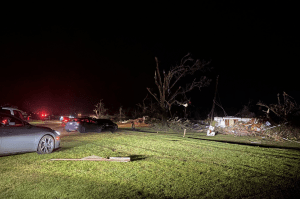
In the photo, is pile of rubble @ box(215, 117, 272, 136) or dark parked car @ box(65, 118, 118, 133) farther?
dark parked car @ box(65, 118, 118, 133)

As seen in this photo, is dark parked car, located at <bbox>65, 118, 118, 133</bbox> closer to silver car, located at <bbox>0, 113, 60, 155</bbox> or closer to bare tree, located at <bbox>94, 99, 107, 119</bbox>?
silver car, located at <bbox>0, 113, 60, 155</bbox>

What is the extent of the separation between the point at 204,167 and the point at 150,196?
264 cm

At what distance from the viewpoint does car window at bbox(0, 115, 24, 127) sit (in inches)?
288

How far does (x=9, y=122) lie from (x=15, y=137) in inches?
21.5

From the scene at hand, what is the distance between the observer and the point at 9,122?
7.39 metres

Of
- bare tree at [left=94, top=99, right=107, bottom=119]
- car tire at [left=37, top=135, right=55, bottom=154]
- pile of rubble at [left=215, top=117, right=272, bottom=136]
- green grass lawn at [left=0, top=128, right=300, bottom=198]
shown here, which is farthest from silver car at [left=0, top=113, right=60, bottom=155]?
A: bare tree at [left=94, top=99, right=107, bottom=119]

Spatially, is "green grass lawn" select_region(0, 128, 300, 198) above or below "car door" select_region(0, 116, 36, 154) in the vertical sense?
below

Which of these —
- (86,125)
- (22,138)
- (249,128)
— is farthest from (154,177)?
(249,128)

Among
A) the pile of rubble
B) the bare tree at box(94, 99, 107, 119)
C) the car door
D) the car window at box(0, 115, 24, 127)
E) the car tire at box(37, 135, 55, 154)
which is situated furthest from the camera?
the bare tree at box(94, 99, 107, 119)

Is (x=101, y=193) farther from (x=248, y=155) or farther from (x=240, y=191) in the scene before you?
(x=248, y=155)

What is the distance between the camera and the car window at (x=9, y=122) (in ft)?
24.0

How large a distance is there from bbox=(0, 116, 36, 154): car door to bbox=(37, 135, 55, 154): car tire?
0.25 metres

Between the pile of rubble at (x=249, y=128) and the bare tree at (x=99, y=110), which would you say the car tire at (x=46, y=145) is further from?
the bare tree at (x=99, y=110)

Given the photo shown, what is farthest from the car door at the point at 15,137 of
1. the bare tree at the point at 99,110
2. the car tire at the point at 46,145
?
the bare tree at the point at 99,110
